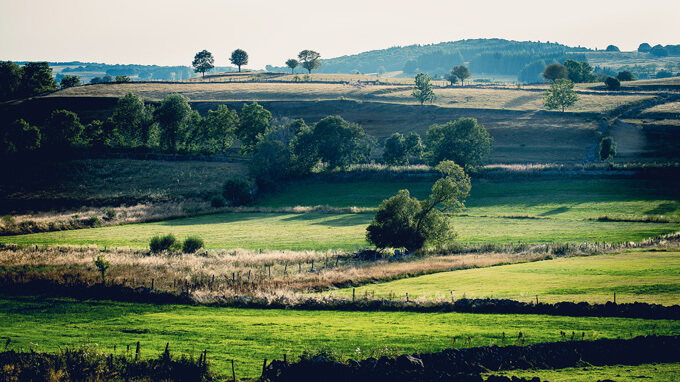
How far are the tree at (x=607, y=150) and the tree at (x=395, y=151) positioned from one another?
36.8 m

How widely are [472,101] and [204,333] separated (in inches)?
5267

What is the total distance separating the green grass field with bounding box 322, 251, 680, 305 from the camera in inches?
1118

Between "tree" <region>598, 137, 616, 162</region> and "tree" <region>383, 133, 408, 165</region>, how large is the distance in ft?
121

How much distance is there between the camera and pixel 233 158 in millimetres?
110875

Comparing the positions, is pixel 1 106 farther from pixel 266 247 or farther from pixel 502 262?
pixel 502 262

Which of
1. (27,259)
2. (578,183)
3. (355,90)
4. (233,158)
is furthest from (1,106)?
(578,183)

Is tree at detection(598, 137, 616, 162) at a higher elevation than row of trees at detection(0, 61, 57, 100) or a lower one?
lower

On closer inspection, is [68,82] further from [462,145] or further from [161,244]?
[161,244]

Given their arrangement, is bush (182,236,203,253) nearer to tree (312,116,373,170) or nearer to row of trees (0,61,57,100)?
tree (312,116,373,170)

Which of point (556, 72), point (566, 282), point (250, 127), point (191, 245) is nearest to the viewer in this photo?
point (566, 282)

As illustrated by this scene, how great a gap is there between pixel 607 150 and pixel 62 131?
360ft

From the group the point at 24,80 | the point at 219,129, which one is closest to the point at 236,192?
the point at 219,129

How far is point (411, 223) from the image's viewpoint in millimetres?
49250

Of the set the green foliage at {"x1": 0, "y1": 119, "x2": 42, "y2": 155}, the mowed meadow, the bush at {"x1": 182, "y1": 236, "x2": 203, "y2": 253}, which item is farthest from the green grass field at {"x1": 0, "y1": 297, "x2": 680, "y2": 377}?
the green foliage at {"x1": 0, "y1": 119, "x2": 42, "y2": 155}
